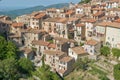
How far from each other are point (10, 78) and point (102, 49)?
15715 mm

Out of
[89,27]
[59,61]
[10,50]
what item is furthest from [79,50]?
[10,50]

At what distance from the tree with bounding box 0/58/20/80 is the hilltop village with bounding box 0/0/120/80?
463 centimetres

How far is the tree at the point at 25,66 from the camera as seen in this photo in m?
47.8

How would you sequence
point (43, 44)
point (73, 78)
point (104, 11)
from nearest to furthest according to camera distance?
point (73, 78) → point (43, 44) → point (104, 11)

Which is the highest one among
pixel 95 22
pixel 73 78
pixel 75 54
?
pixel 95 22

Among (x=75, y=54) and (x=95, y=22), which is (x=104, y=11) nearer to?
(x=95, y=22)

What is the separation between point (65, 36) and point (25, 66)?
37.1ft

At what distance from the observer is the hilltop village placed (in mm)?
47750

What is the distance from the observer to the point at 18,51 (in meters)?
51.5

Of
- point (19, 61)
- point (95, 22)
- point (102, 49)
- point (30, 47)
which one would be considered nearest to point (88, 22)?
point (95, 22)

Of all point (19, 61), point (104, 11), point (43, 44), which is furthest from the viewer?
point (104, 11)

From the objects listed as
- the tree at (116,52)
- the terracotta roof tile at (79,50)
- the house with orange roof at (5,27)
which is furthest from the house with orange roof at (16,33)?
the tree at (116,52)

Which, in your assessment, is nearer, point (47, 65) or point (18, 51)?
point (47, 65)

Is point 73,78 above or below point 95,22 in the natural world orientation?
below
